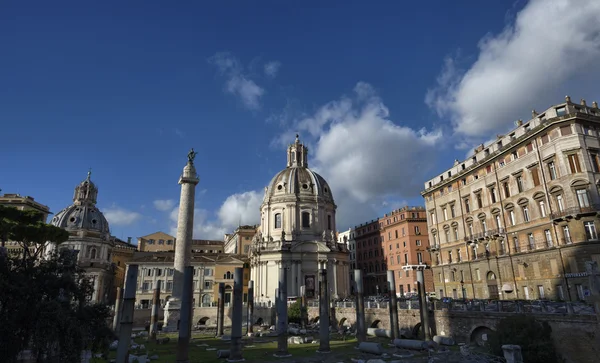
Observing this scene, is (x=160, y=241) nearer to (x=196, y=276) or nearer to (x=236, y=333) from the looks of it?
(x=196, y=276)

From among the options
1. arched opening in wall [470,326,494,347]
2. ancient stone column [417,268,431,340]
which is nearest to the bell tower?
Answer: ancient stone column [417,268,431,340]

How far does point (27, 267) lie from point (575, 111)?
1617 inches

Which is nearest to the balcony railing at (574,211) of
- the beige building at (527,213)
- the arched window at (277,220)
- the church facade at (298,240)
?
the beige building at (527,213)

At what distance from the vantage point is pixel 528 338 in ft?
66.2

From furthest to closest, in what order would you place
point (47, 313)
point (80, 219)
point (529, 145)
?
point (80, 219), point (529, 145), point (47, 313)

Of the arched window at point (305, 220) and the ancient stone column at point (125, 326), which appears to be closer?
the ancient stone column at point (125, 326)

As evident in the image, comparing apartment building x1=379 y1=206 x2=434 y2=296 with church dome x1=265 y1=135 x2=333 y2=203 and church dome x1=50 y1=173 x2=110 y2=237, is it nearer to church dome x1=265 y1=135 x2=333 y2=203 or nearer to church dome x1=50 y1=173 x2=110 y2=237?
church dome x1=265 y1=135 x2=333 y2=203

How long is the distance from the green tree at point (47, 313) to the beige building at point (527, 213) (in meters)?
34.1

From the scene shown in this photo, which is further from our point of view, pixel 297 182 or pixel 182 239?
pixel 297 182

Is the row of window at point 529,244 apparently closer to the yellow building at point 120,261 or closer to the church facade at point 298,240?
the church facade at point 298,240

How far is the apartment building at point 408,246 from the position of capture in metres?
63.2

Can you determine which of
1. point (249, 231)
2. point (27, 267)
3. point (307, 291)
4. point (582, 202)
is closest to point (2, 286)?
point (27, 267)

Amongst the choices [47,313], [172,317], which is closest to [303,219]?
[172,317]

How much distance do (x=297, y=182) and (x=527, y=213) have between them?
35422 mm
